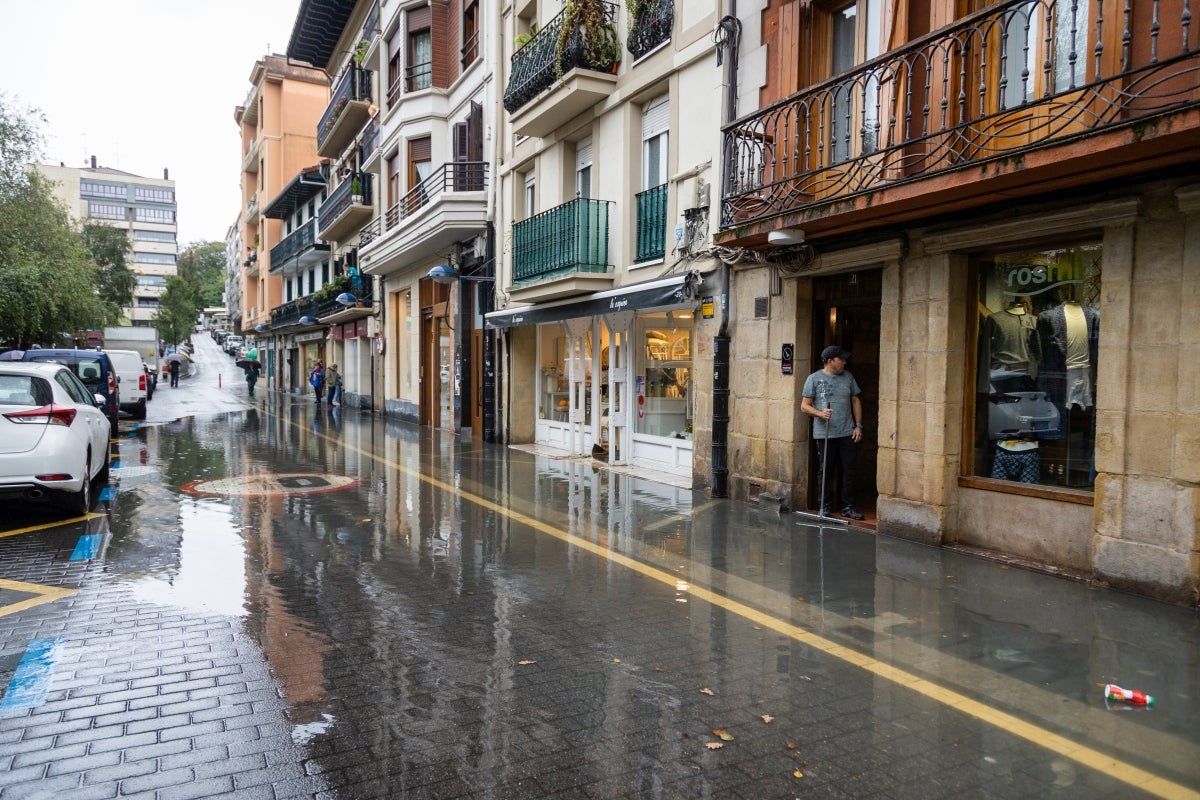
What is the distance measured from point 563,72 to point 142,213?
4790 inches

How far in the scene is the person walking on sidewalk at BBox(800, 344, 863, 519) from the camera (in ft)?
28.0

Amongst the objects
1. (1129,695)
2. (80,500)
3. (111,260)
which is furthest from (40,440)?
(111,260)

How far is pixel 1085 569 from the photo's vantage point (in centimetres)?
626

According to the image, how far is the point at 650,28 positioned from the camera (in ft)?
38.4

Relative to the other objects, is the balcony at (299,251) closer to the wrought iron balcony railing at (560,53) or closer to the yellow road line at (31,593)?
the wrought iron balcony railing at (560,53)

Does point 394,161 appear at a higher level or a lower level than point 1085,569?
higher

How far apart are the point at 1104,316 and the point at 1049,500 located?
5.19 feet

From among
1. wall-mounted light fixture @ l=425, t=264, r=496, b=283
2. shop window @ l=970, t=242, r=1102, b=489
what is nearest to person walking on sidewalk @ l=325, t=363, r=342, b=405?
wall-mounted light fixture @ l=425, t=264, r=496, b=283

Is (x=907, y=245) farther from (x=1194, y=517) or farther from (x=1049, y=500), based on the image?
(x=1194, y=517)

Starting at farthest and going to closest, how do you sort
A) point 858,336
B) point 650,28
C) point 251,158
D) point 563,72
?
1. point 251,158
2. point 563,72
3. point 650,28
4. point 858,336

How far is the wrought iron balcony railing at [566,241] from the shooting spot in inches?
502

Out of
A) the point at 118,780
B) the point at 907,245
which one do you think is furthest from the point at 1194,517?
the point at 118,780

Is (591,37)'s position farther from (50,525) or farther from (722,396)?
(50,525)

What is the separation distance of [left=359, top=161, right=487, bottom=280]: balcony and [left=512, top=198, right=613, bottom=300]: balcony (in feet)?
11.1
